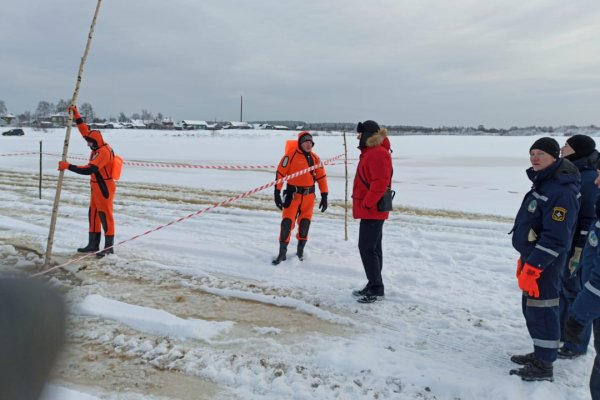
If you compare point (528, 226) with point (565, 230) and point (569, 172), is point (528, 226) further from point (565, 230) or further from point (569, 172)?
point (569, 172)

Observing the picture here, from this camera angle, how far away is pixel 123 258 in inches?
248

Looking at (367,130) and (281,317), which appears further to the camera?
(367,130)

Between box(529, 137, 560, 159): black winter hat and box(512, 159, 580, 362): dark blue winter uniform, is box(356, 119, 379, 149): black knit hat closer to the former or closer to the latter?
box(512, 159, 580, 362): dark blue winter uniform

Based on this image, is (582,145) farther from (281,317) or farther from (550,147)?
(281,317)

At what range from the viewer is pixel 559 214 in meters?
3.25

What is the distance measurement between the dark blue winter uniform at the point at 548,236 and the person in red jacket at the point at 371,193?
62.2 inches

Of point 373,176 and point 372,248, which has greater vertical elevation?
point 373,176

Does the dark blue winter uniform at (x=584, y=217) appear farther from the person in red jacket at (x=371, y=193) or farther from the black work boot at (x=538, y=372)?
the person in red jacket at (x=371, y=193)

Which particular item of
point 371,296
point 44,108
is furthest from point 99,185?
point 44,108

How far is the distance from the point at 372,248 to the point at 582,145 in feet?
7.62

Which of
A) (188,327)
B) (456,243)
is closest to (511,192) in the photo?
(456,243)

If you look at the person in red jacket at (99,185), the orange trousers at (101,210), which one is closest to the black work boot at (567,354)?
the person in red jacket at (99,185)

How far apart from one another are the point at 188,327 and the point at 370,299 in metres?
2.08

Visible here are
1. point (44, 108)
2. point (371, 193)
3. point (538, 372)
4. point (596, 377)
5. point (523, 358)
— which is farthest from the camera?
point (44, 108)
